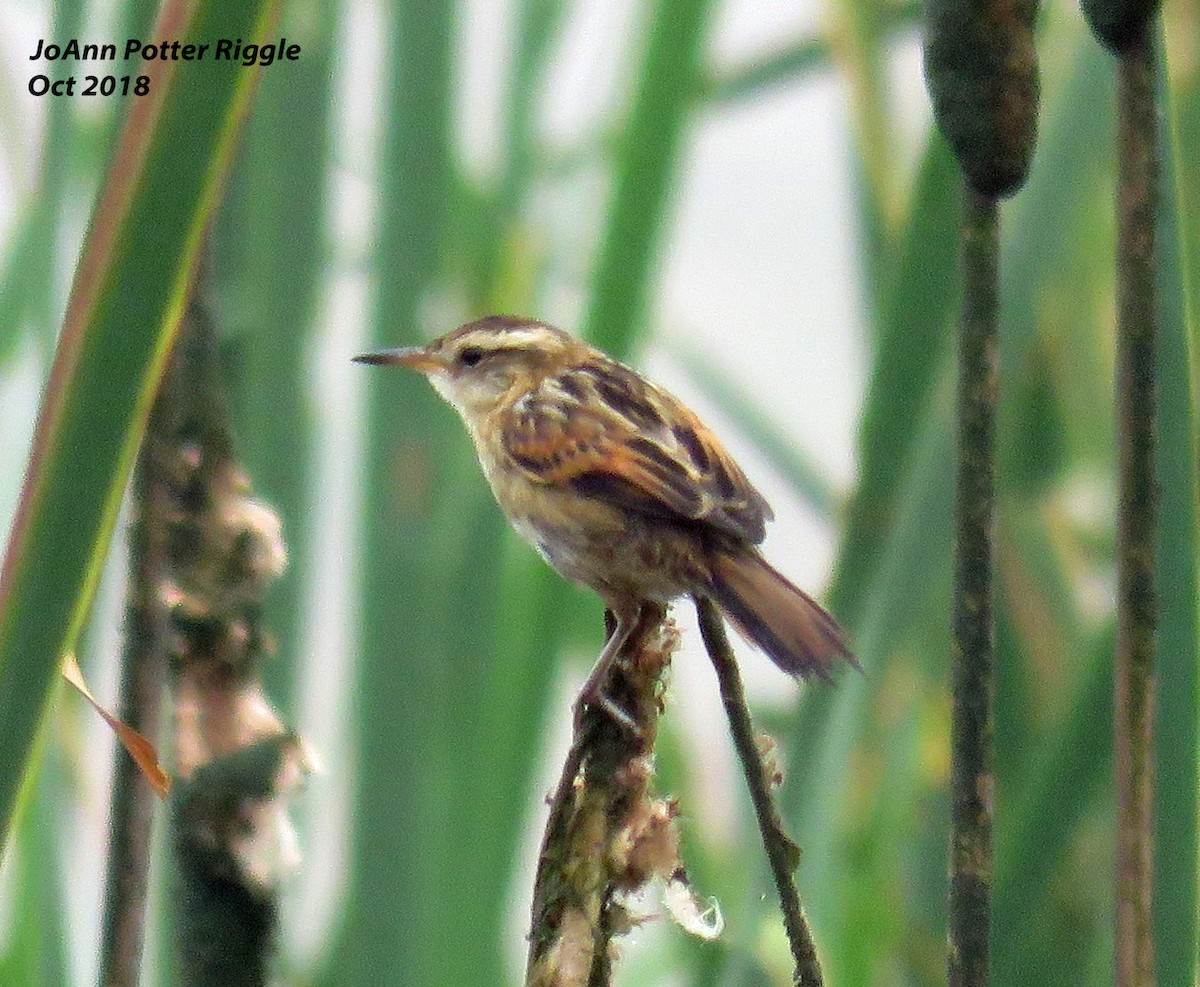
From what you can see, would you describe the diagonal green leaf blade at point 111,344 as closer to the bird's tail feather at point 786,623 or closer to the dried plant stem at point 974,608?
the dried plant stem at point 974,608

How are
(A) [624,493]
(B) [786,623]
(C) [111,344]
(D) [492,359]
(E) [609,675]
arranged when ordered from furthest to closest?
1. (D) [492,359]
2. (A) [624,493]
3. (B) [786,623]
4. (E) [609,675]
5. (C) [111,344]

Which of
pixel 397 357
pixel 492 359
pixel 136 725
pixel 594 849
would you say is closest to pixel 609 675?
pixel 594 849

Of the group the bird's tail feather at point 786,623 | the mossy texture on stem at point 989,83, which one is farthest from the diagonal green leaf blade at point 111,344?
the bird's tail feather at point 786,623

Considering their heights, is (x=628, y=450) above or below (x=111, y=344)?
above

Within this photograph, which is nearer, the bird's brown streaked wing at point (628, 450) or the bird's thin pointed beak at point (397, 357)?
the bird's brown streaked wing at point (628, 450)

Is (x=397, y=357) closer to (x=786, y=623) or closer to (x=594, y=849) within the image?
(x=786, y=623)

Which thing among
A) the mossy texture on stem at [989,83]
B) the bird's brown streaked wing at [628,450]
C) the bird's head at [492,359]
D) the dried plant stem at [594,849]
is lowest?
the dried plant stem at [594,849]
